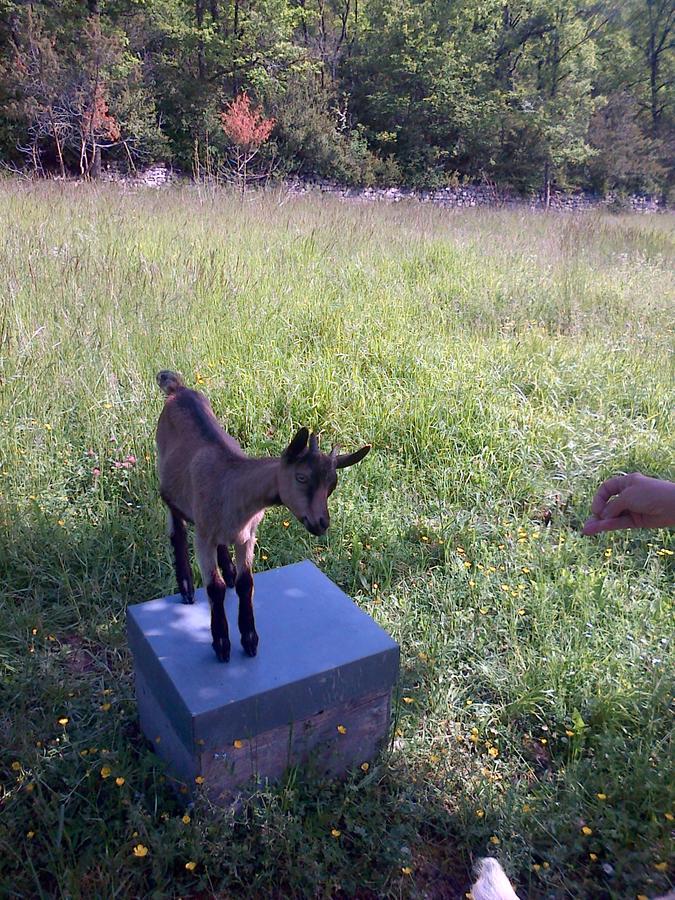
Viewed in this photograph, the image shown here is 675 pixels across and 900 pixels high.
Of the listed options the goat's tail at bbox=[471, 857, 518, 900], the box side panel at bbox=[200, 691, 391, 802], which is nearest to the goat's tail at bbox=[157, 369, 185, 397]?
the box side panel at bbox=[200, 691, 391, 802]

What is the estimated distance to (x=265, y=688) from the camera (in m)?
1.95

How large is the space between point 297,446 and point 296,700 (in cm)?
99

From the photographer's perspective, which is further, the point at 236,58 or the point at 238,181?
the point at 236,58

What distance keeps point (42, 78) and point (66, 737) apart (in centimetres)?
1734

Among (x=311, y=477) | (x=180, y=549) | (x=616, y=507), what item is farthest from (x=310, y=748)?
(x=616, y=507)

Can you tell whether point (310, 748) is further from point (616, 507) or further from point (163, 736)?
point (616, 507)

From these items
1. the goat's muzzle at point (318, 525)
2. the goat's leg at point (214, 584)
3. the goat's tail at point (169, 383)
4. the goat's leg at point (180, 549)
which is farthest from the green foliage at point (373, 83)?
the goat's muzzle at point (318, 525)

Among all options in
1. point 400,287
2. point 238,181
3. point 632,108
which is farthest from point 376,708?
point 632,108

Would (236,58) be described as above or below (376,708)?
above

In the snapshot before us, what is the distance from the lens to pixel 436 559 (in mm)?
3324

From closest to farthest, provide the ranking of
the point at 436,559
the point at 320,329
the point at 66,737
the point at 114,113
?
the point at 66,737 < the point at 436,559 < the point at 320,329 < the point at 114,113

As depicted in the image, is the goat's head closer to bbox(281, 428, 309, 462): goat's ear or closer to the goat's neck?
bbox(281, 428, 309, 462): goat's ear

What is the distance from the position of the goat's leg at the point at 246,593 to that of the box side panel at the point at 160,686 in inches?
10.4

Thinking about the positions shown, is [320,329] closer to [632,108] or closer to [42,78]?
[42,78]
